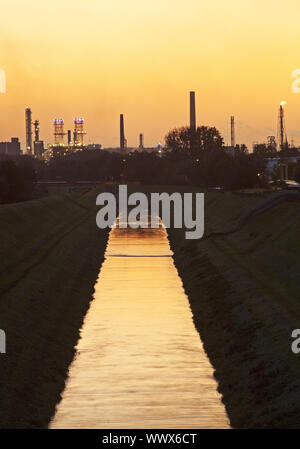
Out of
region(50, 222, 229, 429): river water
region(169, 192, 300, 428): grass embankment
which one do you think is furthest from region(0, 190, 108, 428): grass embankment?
region(169, 192, 300, 428): grass embankment

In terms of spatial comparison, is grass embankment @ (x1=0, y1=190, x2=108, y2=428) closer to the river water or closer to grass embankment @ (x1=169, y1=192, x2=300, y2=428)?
the river water

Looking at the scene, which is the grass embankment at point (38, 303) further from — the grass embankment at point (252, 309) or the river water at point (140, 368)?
the grass embankment at point (252, 309)

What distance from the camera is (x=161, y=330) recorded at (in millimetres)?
37562

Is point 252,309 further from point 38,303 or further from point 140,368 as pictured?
point 38,303

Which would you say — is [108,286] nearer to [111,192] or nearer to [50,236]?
[50,236]

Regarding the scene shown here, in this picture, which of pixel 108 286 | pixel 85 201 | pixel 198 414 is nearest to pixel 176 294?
pixel 108 286

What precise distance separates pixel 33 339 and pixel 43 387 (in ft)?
20.7

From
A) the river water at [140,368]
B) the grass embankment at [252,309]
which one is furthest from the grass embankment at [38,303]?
the grass embankment at [252,309]

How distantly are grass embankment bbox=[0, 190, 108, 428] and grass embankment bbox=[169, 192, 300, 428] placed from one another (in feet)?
17.3

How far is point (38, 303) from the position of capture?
135 feet

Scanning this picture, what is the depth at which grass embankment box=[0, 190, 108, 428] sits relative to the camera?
26078 mm

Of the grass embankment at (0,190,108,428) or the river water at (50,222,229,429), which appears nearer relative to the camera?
the river water at (50,222,229,429)

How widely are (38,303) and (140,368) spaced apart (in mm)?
11827

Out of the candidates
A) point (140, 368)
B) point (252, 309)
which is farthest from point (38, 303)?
point (140, 368)
